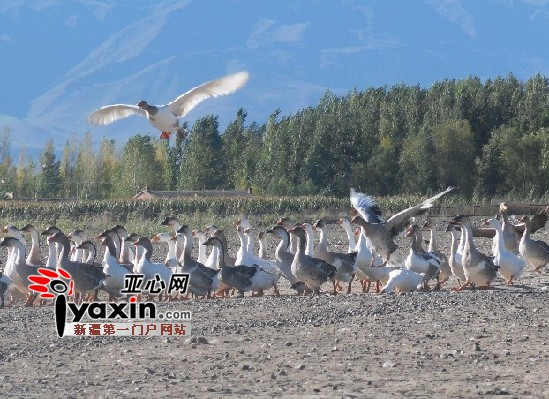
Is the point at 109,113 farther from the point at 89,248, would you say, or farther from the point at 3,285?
the point at 3,285

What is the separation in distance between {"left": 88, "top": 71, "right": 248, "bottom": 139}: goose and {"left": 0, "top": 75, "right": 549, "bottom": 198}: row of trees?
123 ft

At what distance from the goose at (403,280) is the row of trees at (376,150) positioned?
3875 centimetres

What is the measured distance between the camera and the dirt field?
1036 centimetres

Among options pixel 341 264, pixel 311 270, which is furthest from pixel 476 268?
pixel 311 270

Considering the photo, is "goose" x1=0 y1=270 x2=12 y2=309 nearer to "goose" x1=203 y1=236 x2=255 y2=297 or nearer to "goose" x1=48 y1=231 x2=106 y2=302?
"goose" x1=48 y1=231 x2=106 y2=302

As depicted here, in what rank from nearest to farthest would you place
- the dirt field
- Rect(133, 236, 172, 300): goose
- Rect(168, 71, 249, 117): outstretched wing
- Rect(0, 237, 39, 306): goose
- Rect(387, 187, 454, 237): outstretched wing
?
the dirt field
Rect(387, 187, 454, 237): outstretched wing
Rect(133, 236, 172, 300): goose
Rect(0, 237, 39, 306): goose
Rect(168, 71, 249, 117): outstretched wing

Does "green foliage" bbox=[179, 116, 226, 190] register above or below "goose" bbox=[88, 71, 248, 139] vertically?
above

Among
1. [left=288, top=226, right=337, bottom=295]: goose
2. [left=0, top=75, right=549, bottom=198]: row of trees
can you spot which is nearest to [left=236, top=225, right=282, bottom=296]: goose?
[left=288, top=226, right=337, bottom=295]: goose

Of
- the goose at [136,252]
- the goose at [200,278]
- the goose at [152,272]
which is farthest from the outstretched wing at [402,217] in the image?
the goose at [136,252]

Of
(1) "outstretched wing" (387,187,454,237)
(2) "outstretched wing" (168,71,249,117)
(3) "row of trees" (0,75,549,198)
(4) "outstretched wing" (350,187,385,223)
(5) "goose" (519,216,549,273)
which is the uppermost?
(3) "row of trees" (0,75,549,198)

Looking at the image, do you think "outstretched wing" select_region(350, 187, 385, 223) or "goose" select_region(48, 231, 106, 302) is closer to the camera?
"goose" select_region(48, 231, 106, 302)

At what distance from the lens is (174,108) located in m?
20.4

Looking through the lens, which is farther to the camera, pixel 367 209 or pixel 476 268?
pixel 367 209

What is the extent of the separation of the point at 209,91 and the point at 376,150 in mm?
46647
